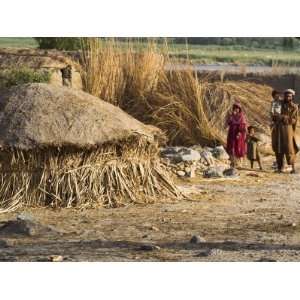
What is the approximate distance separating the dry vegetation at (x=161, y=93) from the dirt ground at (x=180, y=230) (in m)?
1.88

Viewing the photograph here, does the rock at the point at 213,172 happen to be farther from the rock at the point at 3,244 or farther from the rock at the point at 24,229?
the rock at the point at 3,244

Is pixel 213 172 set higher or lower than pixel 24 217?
lower

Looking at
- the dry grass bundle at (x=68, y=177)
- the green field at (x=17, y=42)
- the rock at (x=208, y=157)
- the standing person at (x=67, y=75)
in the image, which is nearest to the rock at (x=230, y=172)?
the rock at (x=208, y=157)

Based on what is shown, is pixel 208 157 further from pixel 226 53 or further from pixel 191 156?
pixel 226 53

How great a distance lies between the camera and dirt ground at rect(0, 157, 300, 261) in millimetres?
7602

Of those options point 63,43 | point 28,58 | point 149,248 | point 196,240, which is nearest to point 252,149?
point 63,43

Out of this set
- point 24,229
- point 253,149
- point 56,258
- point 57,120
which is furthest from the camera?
point 253,149

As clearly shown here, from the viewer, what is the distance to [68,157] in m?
9.12

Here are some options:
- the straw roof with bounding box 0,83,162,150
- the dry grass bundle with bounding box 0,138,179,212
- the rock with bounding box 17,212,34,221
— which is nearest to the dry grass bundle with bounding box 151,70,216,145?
the straw roof with bounding box 0,83,162,150

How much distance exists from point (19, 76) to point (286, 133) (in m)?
2.98

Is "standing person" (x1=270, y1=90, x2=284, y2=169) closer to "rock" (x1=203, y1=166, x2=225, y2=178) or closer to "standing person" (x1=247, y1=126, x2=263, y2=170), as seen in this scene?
"standing person" (x1=247, y1=126, x2=263, y2=170)
